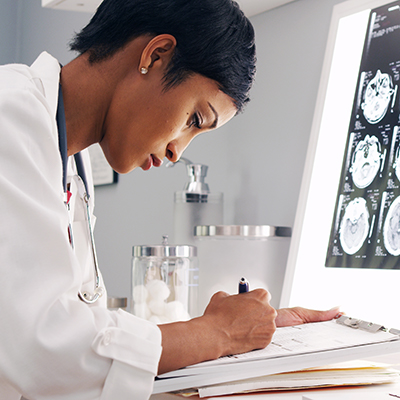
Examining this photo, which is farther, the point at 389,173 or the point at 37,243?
the point at 389,173

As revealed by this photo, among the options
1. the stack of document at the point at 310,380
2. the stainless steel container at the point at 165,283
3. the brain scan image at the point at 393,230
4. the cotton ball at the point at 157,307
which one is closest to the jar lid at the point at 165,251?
the stainless steel container at the point at 165,283

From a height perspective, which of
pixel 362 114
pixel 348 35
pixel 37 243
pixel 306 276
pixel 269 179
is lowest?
pixel 306 276

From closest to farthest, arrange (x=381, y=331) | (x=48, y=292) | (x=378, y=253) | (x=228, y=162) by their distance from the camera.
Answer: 1. (x=48, y=292)
2. (x=381, y=331)
3. (x=378, y=253)
4. (x=228, y=162)

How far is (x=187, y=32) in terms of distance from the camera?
0.75 metres

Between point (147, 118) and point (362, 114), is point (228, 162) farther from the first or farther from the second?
point (147, 118)

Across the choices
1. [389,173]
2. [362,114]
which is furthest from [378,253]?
[362,114]

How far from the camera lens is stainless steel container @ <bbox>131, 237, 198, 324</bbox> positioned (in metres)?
1.16

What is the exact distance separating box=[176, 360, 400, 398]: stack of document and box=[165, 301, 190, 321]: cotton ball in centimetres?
53

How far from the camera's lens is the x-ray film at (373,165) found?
3.53 ft

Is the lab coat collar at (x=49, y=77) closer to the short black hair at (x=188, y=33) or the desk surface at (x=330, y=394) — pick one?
the short black hair at (x=188, y=33)

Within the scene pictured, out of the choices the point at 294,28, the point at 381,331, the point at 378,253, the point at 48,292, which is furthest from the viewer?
the point at 294,28

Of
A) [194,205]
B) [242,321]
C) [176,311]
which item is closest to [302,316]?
[242,321]

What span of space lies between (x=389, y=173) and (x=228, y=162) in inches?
22.7

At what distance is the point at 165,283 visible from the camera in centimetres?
120
